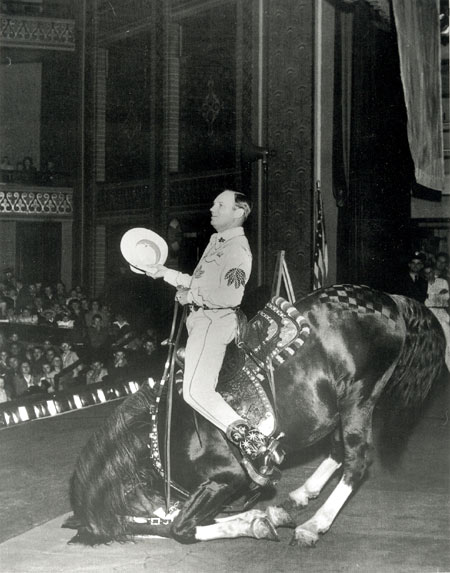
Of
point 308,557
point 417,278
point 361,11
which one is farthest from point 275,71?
point 308,557

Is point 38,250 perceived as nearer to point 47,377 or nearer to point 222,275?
point 47,377

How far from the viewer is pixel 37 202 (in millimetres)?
18500

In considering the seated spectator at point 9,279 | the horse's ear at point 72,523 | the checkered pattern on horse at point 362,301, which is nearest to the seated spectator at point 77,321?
the seated spectator at point 9,279

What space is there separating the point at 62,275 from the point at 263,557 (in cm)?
1630

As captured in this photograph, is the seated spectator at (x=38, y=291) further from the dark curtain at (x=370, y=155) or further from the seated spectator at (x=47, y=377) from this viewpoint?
the dark curtain at (x=370, y=155)

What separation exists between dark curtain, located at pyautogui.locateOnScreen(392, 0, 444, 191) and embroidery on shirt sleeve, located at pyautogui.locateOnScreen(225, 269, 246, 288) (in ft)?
8.16

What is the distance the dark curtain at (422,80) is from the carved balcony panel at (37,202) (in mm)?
13700

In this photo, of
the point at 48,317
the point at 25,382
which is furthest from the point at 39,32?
the point at 25,382

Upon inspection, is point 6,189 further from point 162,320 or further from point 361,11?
point 361,11

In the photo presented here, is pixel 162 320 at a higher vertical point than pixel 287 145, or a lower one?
lower

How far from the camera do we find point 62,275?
755 inches

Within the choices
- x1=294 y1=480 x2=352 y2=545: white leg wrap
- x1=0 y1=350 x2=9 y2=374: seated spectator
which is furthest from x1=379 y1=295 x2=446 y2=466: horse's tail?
x1=0 y1=350 x2=9 y2=374: seated spectator

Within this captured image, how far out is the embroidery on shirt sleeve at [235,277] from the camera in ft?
11.9

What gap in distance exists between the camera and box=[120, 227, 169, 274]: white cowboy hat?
3604 millimetres
